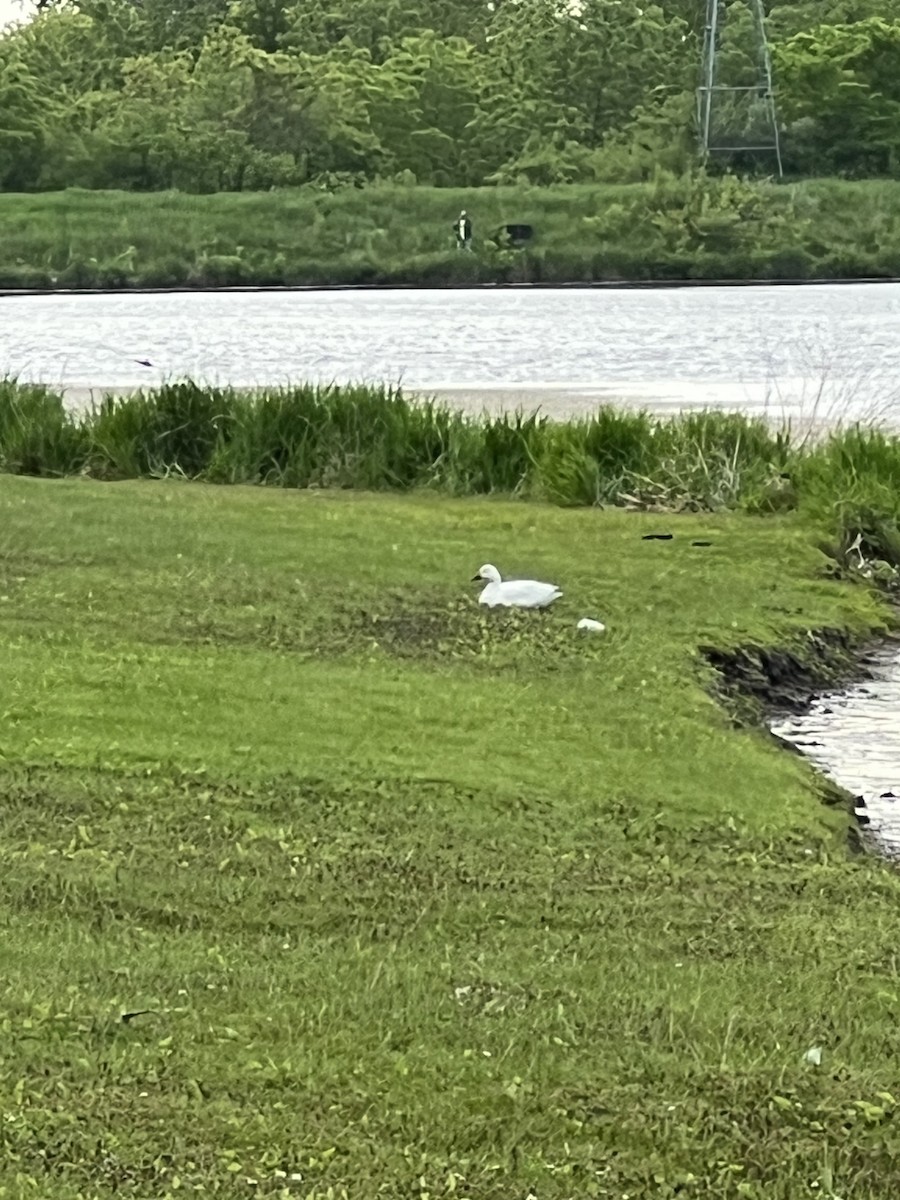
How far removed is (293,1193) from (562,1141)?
22.8 inches

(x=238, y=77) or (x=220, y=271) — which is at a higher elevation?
(x=238, y=77)

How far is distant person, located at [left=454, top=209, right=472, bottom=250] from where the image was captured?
2694 inches

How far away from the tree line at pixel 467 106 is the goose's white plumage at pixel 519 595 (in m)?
65.9

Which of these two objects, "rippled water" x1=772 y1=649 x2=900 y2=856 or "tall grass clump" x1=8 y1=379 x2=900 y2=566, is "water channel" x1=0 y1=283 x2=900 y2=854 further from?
"tall grass clump" x1=8 y1=379 x2=900 y2=566

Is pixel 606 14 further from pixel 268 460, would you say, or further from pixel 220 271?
pixel 268 460

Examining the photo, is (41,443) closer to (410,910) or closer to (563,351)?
(410,910)

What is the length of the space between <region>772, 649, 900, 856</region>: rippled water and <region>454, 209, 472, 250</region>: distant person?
5887cm

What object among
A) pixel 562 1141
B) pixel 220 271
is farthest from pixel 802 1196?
pixel 220 271

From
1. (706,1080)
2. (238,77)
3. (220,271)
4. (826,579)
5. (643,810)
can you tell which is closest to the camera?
(706,1080)

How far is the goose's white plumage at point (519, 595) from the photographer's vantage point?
9891mm

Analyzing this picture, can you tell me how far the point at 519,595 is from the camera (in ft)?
32.5

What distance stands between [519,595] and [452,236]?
199ft

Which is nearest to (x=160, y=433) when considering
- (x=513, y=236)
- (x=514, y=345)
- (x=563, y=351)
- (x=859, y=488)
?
(x=859, y=488)

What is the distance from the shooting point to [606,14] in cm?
8106
